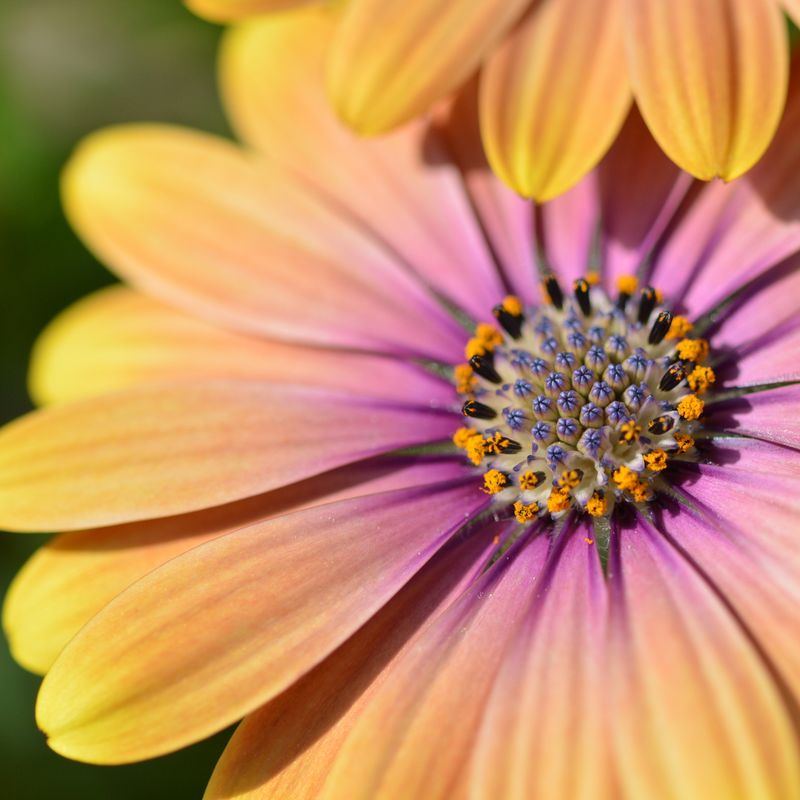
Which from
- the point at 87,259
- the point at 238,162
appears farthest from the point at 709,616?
the point at 87,259

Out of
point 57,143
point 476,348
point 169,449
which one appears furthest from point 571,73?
point 57,143

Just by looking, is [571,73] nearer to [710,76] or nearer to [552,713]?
A: [710,76]

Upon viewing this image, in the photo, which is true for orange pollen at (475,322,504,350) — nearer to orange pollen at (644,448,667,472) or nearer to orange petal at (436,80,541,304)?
orange petal at (436,80,541,304)

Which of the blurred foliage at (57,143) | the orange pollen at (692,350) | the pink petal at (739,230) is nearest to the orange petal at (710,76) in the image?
the pink petal at (739,230)

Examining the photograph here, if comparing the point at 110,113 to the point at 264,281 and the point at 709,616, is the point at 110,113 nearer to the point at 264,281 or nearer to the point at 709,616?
the point at 264,281

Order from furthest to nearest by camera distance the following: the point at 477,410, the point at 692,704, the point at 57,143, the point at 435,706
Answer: the point at 57,143, the point at 477,410, the point at 435,706, the point at 692,704
